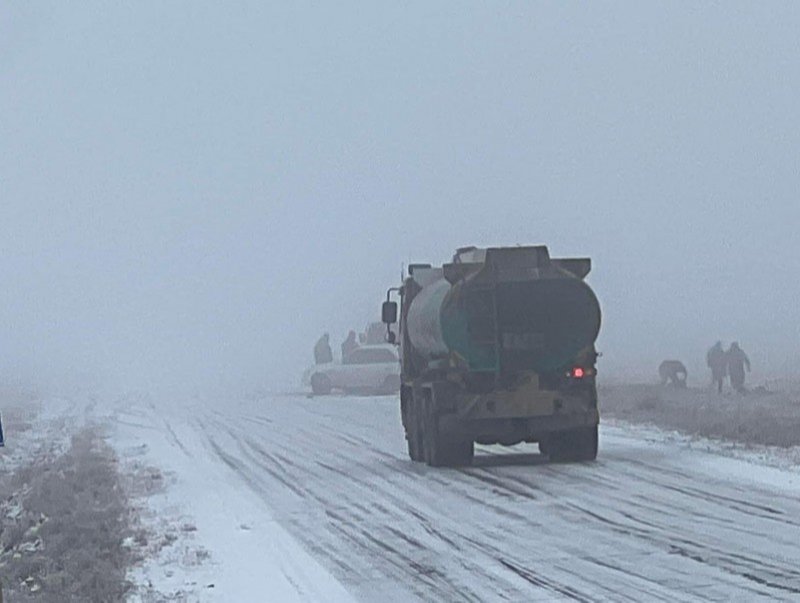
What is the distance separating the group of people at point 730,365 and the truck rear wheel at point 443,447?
63.5 ft

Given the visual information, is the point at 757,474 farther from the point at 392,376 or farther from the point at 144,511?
the point at 392,376

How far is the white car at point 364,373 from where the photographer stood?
51844 millimetres

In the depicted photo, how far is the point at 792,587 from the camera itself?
39.0 ft

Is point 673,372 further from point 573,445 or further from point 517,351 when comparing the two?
point 517,351

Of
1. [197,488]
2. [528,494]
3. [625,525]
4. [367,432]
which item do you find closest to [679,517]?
[625,525]

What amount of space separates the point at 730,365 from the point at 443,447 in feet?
68.7

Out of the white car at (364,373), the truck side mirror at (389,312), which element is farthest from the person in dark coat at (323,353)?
the truck side mirror at (389,312)

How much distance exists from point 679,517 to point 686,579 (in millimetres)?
3610

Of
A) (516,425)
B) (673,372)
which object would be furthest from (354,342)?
(516,425)

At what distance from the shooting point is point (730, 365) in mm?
42094

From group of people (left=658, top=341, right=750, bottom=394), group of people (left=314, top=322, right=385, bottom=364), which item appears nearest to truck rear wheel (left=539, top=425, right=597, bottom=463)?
group of people (left=658, top=341, right=750, bottom=394)

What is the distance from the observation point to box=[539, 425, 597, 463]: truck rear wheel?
22.5m

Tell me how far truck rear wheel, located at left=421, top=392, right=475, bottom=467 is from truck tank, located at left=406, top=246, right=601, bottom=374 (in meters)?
0.86

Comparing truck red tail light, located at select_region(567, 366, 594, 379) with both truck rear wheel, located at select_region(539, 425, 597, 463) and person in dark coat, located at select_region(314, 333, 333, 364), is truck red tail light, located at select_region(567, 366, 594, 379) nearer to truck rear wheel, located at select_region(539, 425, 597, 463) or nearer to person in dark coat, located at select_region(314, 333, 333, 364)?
truck rear wheel, located at select_region(539, 425, 597, 463)
